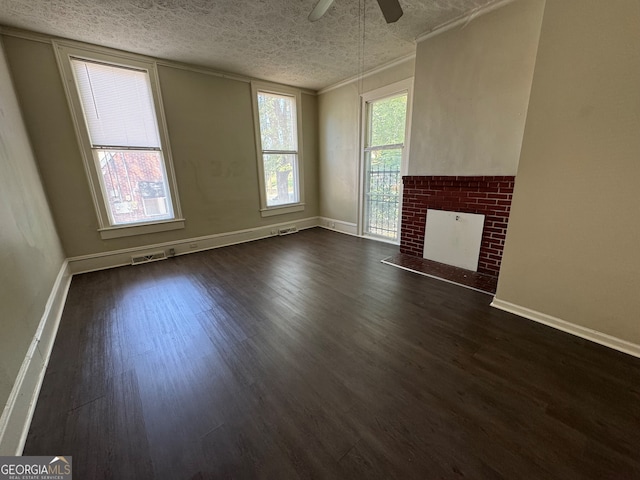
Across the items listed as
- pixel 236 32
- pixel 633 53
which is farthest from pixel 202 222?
pixel 633 53

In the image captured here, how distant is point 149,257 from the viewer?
381 centimetres

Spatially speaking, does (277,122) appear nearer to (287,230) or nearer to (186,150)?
(186,150)

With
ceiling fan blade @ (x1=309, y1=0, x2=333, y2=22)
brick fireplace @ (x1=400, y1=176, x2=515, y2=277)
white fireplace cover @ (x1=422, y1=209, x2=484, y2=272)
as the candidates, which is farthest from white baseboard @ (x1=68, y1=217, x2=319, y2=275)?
ceiling fan blade @ (x1=309, y1=0, x2=333, y2=22)

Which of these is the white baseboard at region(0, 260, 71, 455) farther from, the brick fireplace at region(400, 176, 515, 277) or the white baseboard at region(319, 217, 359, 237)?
the white baseboard at region(319, 217, 359, 237)

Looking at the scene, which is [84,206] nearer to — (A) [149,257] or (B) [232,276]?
(A) [149,257]

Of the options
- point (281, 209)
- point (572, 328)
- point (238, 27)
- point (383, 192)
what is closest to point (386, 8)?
point (238, 27)

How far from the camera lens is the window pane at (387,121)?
3924 mm

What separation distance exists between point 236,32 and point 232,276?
2876 mm

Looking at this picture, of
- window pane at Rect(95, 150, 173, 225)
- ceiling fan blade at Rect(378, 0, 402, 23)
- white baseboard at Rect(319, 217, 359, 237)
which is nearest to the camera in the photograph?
ceiling fan blade at Rect(378, 0, 402, 23)

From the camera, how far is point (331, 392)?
153cm

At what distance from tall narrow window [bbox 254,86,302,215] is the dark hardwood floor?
2835 millimetres

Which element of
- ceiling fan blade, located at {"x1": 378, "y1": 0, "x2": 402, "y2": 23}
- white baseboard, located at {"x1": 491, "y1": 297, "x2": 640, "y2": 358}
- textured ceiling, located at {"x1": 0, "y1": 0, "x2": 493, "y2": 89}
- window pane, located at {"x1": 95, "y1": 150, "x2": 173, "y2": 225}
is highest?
textured ceiling, located at {"x1": 0, "y1": 0, "x2": 493, "y2": 89}

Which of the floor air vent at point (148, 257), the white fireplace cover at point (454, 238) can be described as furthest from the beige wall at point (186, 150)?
the white fireplace cover at point (454, 238)

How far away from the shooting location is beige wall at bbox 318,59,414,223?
4512 mm
